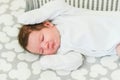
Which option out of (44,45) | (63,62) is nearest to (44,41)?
(44,45)

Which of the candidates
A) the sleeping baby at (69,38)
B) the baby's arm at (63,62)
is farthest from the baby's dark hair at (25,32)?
the baby's arm at (63,62)

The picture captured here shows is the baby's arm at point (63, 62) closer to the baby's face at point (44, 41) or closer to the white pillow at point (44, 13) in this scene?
the baby's face at point (44, 41)

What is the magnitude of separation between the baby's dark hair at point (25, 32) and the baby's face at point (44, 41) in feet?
0.05

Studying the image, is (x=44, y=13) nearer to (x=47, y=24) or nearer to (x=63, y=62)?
(x=47, y=24)

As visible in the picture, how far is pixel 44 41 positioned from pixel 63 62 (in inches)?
4.7

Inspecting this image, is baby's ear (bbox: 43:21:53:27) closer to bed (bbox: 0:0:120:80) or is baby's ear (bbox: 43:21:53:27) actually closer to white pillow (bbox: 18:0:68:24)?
white pillow (bbox: 18:0:68:24)

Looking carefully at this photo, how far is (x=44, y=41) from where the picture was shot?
48.2 inches

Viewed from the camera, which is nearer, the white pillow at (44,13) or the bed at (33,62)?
the bed at (33,62)

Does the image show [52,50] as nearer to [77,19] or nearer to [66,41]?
[66,41]

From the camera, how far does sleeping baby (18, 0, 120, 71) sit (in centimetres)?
121

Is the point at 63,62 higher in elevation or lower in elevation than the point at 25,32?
lower

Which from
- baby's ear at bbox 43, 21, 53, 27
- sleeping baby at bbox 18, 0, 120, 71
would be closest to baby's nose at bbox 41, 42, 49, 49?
sleeping baby at bbox 18, 0, 120, 71

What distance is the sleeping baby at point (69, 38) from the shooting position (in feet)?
3.99

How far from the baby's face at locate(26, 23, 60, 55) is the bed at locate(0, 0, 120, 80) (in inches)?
1.9
